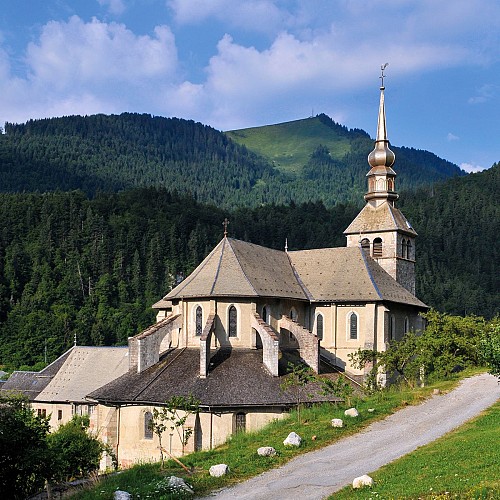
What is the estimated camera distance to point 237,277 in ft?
138

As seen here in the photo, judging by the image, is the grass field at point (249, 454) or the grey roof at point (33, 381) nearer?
the grass field at point (249, 454)

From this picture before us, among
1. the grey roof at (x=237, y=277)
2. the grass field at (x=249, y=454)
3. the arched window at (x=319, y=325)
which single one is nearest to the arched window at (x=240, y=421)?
the grass field at (x=249, y=454)

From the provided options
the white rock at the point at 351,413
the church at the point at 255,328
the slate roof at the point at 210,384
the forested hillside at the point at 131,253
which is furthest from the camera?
the forested hillside at the point at 131,253

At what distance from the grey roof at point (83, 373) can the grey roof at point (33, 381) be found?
179 cm

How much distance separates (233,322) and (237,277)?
257cm

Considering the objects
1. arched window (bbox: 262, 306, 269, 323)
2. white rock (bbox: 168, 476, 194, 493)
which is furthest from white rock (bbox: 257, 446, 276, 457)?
arched window (bbox: 262, 306, 269, 323)

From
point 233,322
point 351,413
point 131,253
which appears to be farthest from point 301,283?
point 131,253

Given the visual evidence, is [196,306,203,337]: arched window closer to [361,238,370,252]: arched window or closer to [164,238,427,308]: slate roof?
[164,238,427,308]: slate roof

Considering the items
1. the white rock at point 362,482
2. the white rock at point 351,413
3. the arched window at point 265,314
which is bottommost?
the white rock at point 362,482

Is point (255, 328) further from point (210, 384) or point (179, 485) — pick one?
point (179, 485)

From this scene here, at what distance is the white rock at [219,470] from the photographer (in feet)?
66.9

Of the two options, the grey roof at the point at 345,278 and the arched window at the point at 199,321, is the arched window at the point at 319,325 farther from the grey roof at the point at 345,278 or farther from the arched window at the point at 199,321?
the arched window at the point at 199,321

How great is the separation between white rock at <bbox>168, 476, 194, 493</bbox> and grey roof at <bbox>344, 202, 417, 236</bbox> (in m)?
36.4

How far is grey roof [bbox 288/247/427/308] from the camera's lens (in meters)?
46.2
